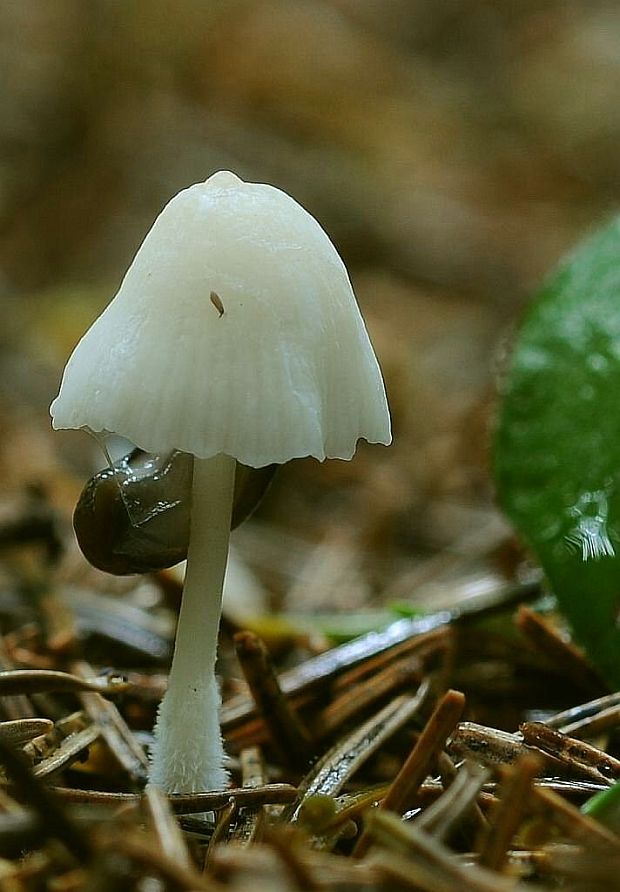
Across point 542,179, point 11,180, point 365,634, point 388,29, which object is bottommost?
point 365,634

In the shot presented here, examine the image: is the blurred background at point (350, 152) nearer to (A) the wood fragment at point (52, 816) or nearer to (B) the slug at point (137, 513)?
(B) the slug at point (137, 513)

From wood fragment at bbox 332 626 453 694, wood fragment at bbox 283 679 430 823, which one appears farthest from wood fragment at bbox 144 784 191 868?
wood fragment at bbox 332 626 453 694

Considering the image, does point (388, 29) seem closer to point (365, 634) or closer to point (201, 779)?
point (365, 634)

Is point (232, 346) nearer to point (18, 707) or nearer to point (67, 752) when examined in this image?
point (67, 752)

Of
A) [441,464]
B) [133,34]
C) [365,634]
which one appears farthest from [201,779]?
[133,34]

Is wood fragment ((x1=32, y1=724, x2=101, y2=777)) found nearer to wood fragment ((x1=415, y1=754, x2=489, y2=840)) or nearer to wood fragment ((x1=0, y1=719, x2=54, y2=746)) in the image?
wood fragment ((x1=0, y1=719, x2=54, y2=746))

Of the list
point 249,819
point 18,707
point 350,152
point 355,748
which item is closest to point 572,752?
point 355,748

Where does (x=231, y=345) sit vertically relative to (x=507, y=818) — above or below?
above

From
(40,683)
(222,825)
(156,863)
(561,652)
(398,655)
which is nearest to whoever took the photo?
(156,863)
